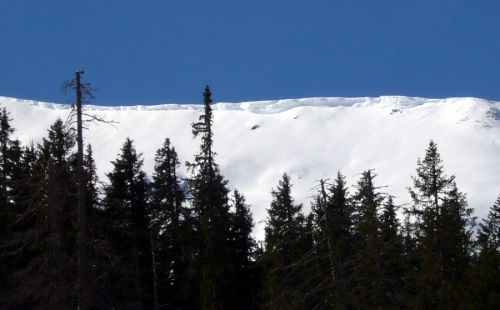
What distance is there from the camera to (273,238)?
38.8 m

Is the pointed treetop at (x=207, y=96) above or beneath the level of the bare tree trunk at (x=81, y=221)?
above

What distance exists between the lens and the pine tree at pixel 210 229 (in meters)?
38.6

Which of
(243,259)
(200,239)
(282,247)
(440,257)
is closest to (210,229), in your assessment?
(200,239)

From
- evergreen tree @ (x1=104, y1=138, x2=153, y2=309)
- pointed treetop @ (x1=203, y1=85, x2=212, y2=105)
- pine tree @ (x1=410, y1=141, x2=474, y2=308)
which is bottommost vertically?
pine tree @ (x1=410, y1=141, x2=474, y2=308)

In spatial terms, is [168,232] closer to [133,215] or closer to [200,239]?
[133,215]

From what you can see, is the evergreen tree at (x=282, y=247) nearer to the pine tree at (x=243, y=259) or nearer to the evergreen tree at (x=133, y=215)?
the pine tree at (x=243, y=259)

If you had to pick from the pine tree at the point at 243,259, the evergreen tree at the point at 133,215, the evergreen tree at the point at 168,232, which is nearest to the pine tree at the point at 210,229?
the evergreen tree at the point at 168,232

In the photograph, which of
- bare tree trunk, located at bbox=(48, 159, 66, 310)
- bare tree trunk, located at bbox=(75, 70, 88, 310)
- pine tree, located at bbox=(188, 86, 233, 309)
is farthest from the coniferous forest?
bare tree trunk, located at bbox=(75, 70, 88, 310)

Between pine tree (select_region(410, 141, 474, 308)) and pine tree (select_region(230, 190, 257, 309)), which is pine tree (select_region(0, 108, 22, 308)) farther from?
pine tree (select_region(410, 141, 474, 308))

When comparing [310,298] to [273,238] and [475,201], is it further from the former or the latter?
[475,201]

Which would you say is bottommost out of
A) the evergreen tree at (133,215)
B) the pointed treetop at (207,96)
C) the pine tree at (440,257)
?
the pine tree at (440,257)

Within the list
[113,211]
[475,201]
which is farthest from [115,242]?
[475,201]

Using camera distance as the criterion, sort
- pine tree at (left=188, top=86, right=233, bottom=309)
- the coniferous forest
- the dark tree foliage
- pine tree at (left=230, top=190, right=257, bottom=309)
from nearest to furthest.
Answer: the coniferous forest
the dark tree foliage
pine tree at (left=188, top=86, right=233, bottom=309)
pine tree at (left=230, top=190, right=257, bottom=309)

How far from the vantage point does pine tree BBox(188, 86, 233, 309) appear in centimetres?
3856
